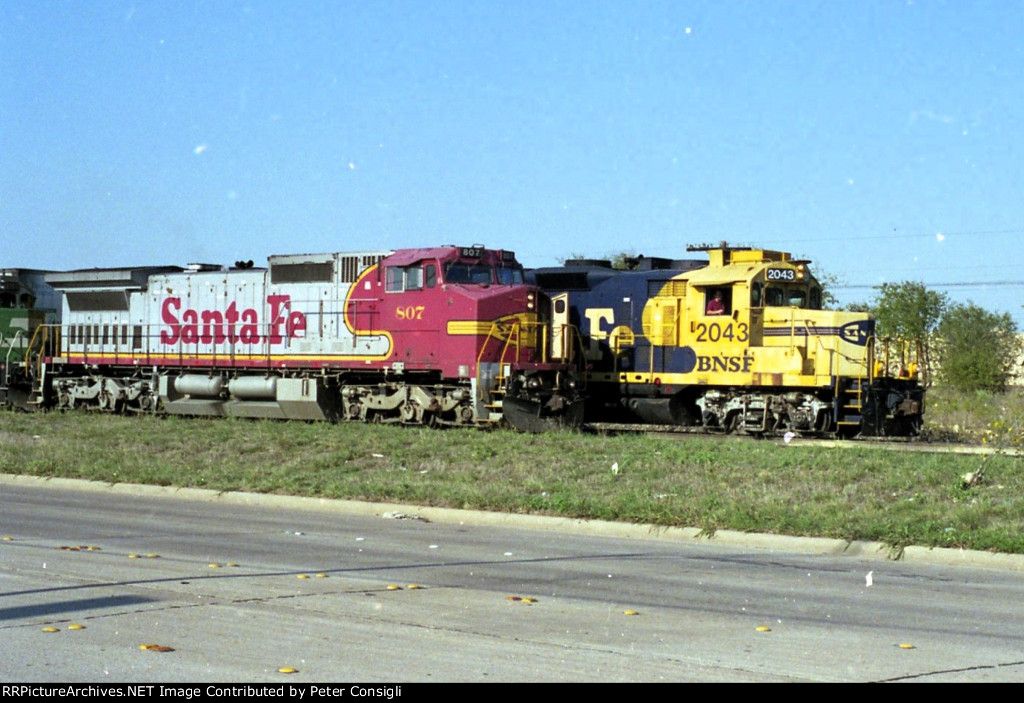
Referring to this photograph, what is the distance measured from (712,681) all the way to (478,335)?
18026 mm

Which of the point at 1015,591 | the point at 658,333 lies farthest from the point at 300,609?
the point at 658,333

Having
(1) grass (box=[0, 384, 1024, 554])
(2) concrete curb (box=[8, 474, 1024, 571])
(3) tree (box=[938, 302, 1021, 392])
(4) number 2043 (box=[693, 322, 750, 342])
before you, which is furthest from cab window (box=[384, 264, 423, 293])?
(3) tree (box=[938, 302, 1021, 392])

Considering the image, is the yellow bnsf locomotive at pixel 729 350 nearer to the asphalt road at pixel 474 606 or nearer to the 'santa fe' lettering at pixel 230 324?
the 'santa fe' lettering at pixel 230 324

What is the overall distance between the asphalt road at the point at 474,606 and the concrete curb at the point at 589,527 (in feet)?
0.16

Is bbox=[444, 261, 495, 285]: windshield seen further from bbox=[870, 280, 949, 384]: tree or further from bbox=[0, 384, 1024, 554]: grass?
bbox=[870, 280, 949, 384]: tree

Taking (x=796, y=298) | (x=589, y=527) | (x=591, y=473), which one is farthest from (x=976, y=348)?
(x=589, y=527)

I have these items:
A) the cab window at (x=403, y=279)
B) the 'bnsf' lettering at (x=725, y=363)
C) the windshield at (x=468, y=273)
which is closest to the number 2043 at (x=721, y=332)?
the 'bnsf' lettering at (x=725, y=363)

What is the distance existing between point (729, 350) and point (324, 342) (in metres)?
8.74

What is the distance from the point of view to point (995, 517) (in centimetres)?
1269

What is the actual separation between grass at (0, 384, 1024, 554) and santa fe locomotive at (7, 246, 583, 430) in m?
2.64

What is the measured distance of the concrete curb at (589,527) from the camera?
38.2 feet

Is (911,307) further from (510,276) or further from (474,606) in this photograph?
(474,606)

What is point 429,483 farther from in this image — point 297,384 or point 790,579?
point 297,384

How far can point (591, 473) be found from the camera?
16781 millimetres
